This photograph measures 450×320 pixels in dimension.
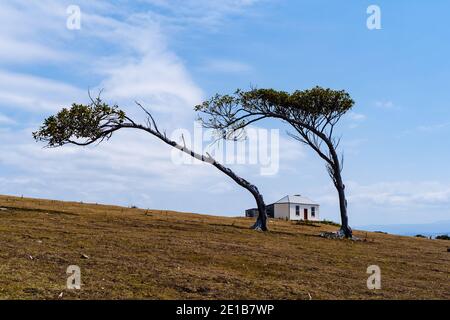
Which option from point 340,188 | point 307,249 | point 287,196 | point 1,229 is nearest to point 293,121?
point 340,188

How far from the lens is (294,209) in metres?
82.6

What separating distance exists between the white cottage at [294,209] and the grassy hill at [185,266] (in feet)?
164

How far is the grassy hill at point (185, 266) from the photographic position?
1520cm

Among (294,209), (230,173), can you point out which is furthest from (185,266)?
(294,209)

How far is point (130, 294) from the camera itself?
14359mm

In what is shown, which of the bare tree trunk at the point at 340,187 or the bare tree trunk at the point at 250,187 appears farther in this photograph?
the bare tree trunk at the point at 340,187

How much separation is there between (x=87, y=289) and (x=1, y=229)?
12.0m

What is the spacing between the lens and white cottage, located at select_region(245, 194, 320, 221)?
270 feet

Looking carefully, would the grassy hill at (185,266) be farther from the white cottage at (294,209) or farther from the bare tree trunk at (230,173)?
the white cottage at (294,209)

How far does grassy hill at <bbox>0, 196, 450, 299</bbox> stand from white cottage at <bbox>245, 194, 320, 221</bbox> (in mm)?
50033

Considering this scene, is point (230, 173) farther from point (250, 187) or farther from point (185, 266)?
point (185, 266)

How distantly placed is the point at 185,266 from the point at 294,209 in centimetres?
6432

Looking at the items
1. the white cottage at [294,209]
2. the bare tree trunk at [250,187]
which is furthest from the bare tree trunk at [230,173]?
the white cottage at [294,209]

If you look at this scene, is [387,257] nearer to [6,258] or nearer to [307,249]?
[307,249]
